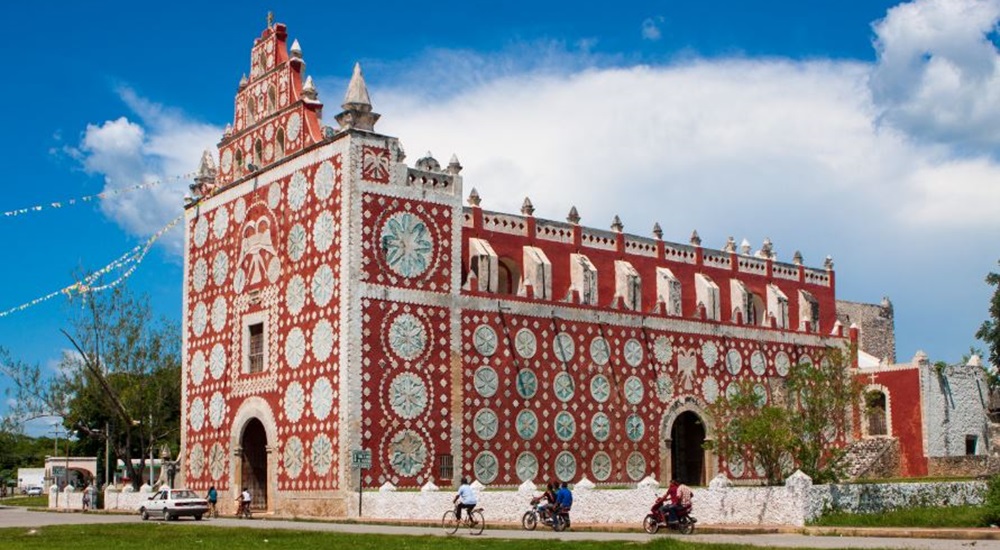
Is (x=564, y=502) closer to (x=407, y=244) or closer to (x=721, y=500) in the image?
(x=721, y=500)

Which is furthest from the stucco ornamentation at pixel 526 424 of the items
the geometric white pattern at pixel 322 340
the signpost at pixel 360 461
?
the geometric white pattern at pixel 322 340

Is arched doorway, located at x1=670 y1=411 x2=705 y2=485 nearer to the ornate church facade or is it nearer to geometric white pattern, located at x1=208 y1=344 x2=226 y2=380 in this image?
the ornate church facade

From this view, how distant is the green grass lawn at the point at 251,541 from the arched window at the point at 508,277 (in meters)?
16.9

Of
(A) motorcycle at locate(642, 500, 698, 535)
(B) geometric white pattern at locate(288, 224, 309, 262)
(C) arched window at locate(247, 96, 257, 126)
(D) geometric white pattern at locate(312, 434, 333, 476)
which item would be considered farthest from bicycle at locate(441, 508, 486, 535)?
(C) arched window at locate(247, 96, 257, 126)

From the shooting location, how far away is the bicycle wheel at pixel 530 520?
3106 cm

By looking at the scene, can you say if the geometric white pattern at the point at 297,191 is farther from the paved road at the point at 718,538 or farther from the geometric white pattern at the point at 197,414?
the paved road at the point at 718,538

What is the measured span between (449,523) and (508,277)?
1623cm

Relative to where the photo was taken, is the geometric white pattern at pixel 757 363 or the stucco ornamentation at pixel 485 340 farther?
the geometric white pattern at pixel 757 363

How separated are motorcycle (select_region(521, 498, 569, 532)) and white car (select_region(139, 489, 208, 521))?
43.7ft

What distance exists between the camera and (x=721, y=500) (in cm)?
3041

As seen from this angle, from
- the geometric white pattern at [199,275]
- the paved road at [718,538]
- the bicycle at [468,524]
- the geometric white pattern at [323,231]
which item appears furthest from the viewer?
the geometric white pattern at [199,275]

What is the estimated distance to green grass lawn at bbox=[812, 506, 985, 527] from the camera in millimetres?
26641

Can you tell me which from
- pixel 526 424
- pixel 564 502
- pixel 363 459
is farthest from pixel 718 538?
pixel 526 424

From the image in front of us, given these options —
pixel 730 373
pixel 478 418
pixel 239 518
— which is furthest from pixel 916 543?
pixel 730 373
